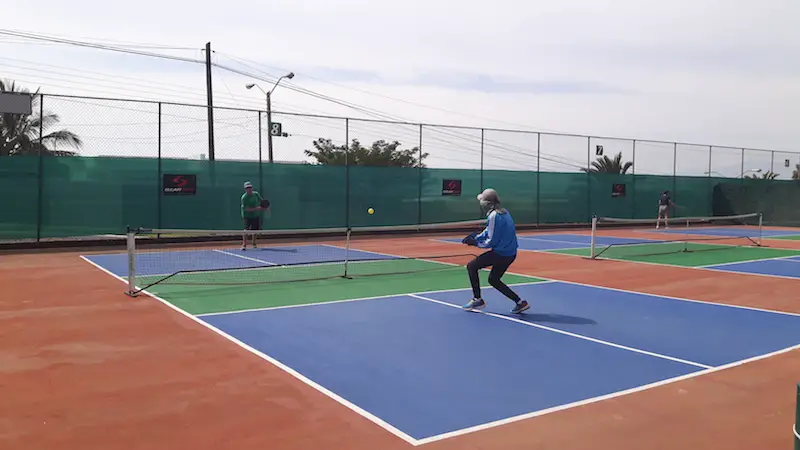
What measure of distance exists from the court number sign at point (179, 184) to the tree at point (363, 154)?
162 inches

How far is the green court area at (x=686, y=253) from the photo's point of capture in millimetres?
15047

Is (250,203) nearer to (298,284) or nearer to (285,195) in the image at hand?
(285,195)

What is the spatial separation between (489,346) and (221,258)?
9.37 metres

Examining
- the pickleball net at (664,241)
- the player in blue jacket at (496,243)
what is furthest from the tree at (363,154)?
the player in blue jacket at (496,243)

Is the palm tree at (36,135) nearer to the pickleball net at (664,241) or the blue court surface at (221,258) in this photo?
the blue court surface at (221,258)

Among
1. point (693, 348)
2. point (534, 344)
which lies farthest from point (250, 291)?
point (693, 348)

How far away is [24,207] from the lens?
16.1m

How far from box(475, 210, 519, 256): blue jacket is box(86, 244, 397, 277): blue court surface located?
4733 millimetres

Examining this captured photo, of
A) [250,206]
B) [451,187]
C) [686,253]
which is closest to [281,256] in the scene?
[250,206]

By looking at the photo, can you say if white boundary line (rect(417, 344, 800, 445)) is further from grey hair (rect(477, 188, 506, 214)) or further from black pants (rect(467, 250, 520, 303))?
grey hair (rect(477, 188, 506, 214))

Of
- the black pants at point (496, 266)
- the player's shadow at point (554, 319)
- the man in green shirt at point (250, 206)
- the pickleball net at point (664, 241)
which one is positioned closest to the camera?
the player's shadow at point (554, 319)

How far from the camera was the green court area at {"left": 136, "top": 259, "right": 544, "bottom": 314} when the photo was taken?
9.27 m

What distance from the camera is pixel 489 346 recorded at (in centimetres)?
675

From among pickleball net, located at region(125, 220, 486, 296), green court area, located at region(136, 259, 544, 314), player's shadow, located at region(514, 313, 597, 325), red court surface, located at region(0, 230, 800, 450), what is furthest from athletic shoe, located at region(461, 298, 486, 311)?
pickleball net, located at region(125, 220, 486, 296)
